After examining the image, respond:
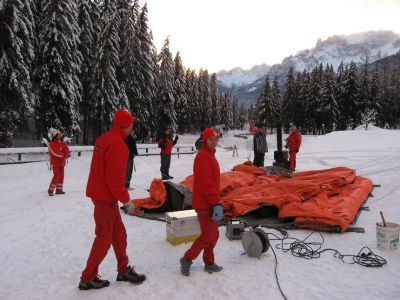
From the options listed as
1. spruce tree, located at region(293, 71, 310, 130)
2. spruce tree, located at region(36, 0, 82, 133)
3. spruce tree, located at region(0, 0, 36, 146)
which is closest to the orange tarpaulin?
spruce tree, located at region(0, 0, 36, 146)

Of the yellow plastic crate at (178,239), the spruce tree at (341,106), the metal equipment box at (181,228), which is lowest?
the yellow plastic crate at (178,239)

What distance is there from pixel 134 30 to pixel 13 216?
26.0m

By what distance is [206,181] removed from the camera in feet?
15.4

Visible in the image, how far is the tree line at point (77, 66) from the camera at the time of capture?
69.6 feet

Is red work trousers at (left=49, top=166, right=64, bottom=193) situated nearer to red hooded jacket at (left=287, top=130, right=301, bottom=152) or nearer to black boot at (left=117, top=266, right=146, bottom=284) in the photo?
black boot at (left=117, top=266, right=146, bottom=284)

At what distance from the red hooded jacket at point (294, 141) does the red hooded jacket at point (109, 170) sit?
10.9m

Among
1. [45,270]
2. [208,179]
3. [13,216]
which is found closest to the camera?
[208,179]

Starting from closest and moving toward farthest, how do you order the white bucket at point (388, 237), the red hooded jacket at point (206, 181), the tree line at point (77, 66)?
the red hooded jacket at point (206, 181) < the white bucket at point (388, 237) < the tree line at point (77, 66)

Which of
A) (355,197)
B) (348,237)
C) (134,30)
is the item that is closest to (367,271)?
(348,237)

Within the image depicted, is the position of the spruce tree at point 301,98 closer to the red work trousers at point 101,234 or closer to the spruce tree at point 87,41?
the spruce tree at point 87,41

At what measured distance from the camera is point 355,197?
320 inches

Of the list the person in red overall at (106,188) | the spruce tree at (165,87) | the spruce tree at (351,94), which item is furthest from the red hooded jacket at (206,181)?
the spruce tree at (351,94)

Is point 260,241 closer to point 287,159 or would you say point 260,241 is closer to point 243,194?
point 243,194

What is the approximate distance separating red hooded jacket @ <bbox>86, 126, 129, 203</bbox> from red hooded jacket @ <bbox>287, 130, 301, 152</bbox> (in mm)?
10885
